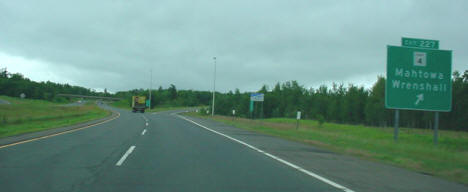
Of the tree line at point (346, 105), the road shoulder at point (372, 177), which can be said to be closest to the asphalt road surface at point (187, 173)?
the road shoulder at point (372, 177)

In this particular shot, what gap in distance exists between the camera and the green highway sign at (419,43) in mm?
17703

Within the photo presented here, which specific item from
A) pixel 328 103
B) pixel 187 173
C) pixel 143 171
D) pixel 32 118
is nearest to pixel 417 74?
pixel 187 173

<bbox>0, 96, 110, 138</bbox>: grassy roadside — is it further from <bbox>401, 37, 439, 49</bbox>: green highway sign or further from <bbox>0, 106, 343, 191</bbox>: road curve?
<bbox>401, 37, 439, 49</bbox>: green highway sign

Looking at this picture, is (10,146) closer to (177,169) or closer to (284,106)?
(177,169)

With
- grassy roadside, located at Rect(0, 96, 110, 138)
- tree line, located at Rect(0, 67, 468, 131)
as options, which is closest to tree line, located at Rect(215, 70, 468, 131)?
tree line, located at Rect(0, 67, 468, 131)

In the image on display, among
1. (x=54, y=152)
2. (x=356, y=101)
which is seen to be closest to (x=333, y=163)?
(x=54, y=152)

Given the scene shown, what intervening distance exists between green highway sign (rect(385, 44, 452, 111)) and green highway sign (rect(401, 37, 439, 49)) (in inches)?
9.8

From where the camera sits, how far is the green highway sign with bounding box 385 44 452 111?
58.0 ft

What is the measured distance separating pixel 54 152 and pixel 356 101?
98496mm

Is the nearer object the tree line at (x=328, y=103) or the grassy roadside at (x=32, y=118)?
the grassy roadside at (x=32, y=118)

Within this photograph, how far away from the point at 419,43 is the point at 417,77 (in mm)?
1665

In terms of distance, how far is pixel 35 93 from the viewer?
12450cm

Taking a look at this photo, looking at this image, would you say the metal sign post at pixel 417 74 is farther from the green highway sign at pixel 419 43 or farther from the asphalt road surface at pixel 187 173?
the asphalt road surface at pixel 187 173

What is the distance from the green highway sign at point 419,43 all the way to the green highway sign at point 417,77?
249mm
